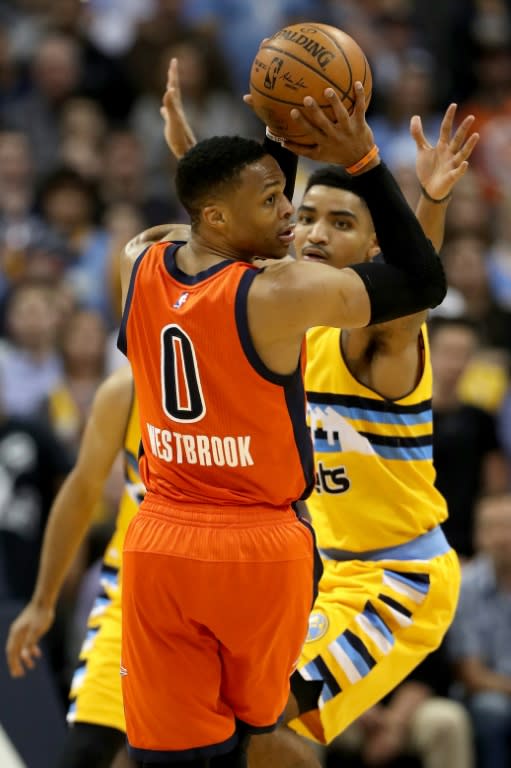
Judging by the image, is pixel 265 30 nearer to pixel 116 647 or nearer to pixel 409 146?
pixel 409 146

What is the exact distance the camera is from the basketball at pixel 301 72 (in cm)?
432

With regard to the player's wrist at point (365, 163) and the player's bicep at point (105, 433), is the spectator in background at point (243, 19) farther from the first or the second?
the player's wrist at point (365, 163)

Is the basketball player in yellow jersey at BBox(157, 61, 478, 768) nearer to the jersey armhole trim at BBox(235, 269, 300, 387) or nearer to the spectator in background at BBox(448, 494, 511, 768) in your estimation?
the jersey armhole trim at BBox(235, 269, 300, 387)

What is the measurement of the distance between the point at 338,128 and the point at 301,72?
260 millimetres

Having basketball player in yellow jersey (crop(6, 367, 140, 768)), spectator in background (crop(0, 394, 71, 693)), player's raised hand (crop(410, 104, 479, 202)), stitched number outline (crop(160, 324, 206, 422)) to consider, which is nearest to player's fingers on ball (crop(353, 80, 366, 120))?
player's raised hand (crop(410, 104, 479, 202))

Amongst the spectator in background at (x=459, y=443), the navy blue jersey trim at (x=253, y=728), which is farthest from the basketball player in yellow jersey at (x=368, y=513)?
the spectator in background at (x=459, y=443)

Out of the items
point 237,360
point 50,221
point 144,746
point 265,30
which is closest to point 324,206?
point 237,360

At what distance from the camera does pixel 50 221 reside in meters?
10.9

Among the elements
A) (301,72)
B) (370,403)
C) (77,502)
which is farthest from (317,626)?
(301,72)

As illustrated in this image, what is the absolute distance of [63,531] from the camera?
551 cm

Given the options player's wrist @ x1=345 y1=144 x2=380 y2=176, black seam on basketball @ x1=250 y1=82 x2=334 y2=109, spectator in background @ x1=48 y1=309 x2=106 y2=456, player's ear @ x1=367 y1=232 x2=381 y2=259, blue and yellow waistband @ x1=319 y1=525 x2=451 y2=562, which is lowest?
spectator in background @ x1=48 y1=309 x2=106 y2=456

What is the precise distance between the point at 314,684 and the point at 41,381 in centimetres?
504

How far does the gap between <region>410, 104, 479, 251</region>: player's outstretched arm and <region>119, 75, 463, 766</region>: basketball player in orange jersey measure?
1.56ft

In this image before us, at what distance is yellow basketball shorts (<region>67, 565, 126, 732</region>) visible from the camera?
5371 mm
